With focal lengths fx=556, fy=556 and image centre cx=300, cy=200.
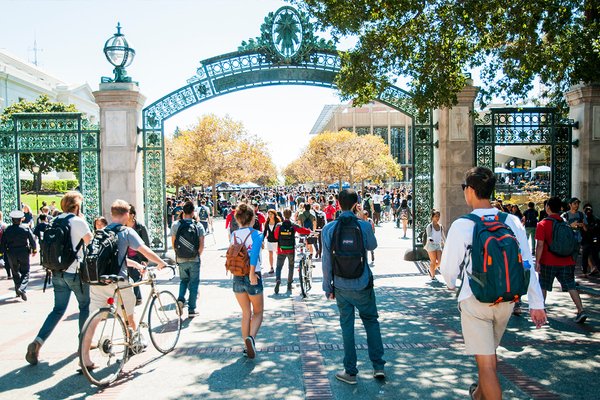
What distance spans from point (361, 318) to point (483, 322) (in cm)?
153

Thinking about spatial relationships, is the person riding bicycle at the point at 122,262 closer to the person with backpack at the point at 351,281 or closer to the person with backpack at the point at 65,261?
the person with backpack at the point at 65,261

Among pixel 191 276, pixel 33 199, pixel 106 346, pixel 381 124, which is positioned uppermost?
pixel 381 124

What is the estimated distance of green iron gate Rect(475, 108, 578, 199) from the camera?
44.8ft

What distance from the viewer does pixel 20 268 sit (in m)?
10.2

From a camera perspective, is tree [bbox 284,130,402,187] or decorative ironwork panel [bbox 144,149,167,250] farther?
tree [bbox 284,130,402,187]

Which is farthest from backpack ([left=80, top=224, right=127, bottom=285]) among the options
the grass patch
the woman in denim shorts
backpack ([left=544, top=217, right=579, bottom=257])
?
the grass patch

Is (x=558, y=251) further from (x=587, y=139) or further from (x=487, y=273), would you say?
(x=587, y=139)

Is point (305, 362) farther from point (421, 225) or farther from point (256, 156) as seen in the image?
point (256, 156)

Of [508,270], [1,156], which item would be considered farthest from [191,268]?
[1,156]

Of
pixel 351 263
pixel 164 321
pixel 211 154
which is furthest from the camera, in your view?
pixel 211 154

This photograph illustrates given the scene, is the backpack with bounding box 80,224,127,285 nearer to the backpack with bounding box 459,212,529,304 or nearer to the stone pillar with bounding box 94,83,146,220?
the backpack with bounding box 459,212,529,304

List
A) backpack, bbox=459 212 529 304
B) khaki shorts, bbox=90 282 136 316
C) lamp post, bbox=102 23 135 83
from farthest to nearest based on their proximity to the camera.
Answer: lamp post, bbox=102 23 135 83, khaki shorts, bbox=90 282 136 316, backpack, bbox=459 212 529 304

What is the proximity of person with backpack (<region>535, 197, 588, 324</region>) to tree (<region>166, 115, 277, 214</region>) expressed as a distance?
33394 millimetres

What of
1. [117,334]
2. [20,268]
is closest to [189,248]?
[117,334]
